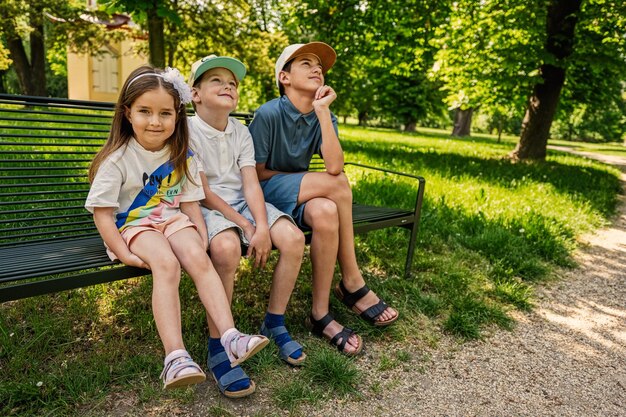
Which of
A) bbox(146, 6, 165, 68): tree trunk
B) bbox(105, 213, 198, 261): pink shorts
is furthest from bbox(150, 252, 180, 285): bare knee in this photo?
bbox(146, 6, 165, 68): tree trunk

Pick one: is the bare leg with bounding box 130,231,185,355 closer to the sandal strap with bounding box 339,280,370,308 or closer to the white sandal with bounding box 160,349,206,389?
the white sandal with bounding box 160,349,206,389

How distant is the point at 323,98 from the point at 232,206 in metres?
0.80

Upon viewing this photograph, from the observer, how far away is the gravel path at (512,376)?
2.31m

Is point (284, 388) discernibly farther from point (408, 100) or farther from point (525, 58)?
point (408, 100)

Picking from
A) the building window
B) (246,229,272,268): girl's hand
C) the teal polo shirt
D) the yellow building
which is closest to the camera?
(246,229,272,268): girl's hand

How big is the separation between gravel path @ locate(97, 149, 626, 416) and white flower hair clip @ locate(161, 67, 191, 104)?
53.2 inches

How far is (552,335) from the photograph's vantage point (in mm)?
3199

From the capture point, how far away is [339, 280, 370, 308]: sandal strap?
3023 millimetres

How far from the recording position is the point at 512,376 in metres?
2.69

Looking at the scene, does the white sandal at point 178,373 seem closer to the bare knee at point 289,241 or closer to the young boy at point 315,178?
the bare knee at point 289,241

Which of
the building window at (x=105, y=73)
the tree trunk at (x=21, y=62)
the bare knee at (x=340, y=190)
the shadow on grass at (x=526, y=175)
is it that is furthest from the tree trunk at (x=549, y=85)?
the building window at (x=105, y=73)

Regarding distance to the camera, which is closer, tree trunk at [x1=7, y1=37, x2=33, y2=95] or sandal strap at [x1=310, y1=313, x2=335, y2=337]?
sandal strap at [x1=310, y1=313, x2=335, y2=337]

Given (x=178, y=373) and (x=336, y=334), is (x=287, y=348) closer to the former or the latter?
(x=336, y=334)

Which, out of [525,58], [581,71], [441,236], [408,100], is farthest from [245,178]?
[408,100]
